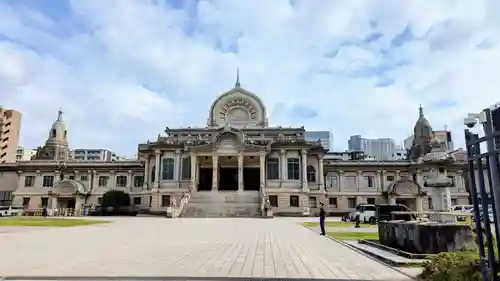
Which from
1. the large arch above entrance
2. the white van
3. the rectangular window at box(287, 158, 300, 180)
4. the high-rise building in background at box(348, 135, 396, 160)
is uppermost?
the high-rise building in background at box(348, 135, 396, 160)

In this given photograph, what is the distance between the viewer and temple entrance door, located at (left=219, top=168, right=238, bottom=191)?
2352 inches

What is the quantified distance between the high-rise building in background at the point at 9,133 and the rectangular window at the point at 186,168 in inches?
2861

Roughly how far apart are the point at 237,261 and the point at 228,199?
3791 centimetres

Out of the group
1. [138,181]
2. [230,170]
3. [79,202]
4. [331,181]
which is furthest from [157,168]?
[331,181]

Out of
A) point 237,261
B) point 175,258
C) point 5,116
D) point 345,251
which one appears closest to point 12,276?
point 175,258

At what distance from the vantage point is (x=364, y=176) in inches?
2437

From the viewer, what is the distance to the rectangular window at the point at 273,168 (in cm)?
5614

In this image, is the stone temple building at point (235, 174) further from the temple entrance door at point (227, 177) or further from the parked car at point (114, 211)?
the parked car at point (114, 211)

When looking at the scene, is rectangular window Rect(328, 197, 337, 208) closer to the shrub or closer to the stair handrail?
the stair handrail

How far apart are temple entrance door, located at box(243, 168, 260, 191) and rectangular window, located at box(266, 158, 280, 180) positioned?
2.84m

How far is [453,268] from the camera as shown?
7.78 metres

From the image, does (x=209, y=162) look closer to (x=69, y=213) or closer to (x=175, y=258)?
(x=69, y=213)

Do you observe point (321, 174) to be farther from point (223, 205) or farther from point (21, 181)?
point (21, 181)

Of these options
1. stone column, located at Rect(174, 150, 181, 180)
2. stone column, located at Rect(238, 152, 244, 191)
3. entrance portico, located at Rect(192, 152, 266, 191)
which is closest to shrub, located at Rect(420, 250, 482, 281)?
stone column, located at Rect(238, 152, 244, 191)
